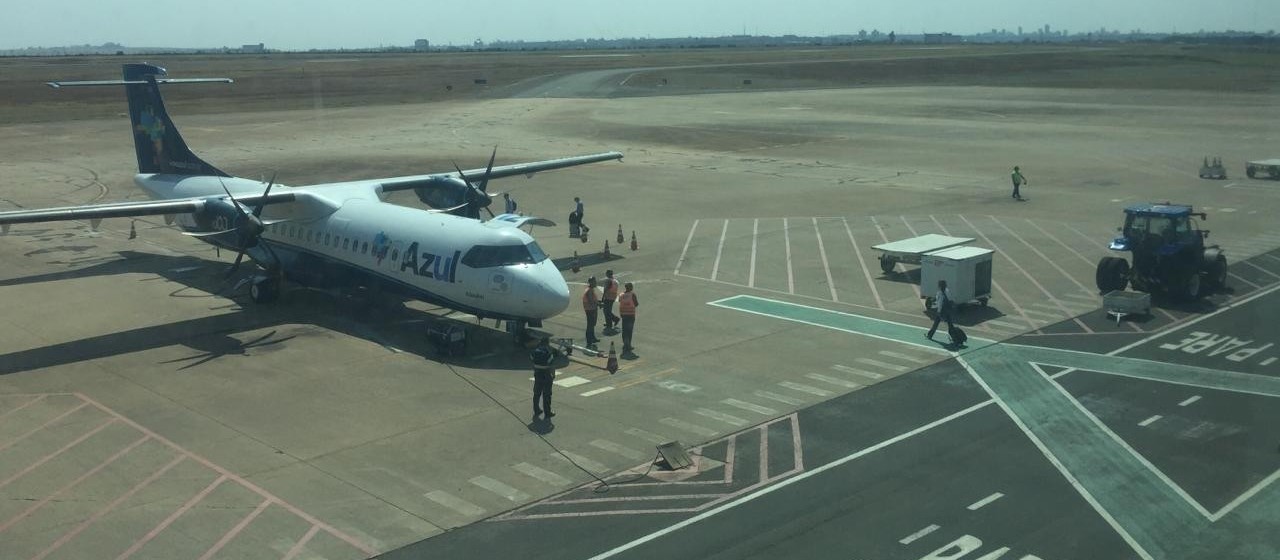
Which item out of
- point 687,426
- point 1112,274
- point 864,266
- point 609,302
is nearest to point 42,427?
point 687,426

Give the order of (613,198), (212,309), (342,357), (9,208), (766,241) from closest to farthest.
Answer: (342,357)
(212,309)
(766,241)
(9,208)
(613,198)

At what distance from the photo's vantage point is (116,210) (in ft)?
94.3

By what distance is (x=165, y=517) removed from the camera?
16.2 m

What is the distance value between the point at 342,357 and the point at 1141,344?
62.5 ft

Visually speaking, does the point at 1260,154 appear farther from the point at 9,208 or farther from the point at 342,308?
the point at 9,208

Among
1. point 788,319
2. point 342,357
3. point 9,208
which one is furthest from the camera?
point 9,208

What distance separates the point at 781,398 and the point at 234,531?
35.5 feet

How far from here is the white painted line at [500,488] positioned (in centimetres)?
1691

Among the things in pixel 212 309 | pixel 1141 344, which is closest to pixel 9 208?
pixel 212 309

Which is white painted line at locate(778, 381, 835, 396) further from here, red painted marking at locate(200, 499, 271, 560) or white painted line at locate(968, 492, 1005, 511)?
red painted marking at locate(200, 499, 271, 560)

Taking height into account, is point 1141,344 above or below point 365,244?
below

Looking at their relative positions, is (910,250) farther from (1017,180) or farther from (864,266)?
(1017,180)

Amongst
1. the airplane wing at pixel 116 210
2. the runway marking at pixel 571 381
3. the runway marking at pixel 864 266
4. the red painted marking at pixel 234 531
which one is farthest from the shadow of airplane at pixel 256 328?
the runway marking at pixel 864 266

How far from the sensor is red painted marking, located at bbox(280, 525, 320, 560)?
14.9 m
